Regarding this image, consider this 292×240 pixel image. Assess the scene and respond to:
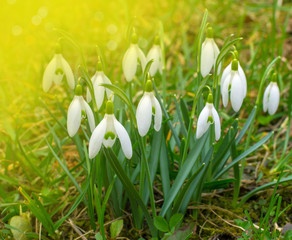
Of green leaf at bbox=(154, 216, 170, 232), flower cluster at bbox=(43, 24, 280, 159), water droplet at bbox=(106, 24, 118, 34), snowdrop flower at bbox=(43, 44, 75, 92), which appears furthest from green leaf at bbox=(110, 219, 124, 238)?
water droplet at bbox=(106, 24, 118, 34)

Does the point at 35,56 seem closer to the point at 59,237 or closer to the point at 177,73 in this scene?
the point at 177,73

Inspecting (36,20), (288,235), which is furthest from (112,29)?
(288,235)

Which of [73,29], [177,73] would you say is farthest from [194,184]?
[73,29]

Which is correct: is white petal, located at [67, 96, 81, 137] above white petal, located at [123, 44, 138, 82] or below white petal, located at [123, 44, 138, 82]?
below

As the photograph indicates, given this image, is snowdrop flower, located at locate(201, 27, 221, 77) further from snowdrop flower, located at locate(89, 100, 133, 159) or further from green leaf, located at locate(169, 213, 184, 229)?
green leaf, located at locate(169, 213, 184, 229)

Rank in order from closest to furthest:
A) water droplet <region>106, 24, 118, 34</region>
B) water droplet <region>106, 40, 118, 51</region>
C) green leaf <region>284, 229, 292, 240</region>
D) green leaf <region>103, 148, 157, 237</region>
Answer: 1. green leaf <region>103, 148, 157, 237</region>
2. green leaf <region>284, 229, 292, 240</region>
3. water droplet <region>106, 40, 118, 51</region>
4. water droplet <region>106, 24, 118, 34</region>
